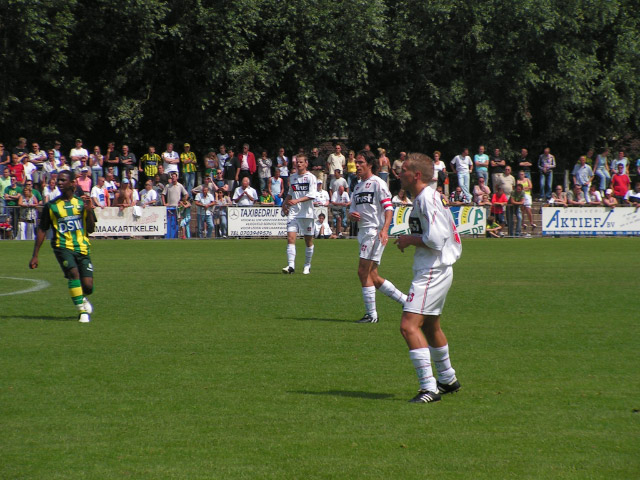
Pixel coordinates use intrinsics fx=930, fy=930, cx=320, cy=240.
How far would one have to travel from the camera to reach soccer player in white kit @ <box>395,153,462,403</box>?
7047mm

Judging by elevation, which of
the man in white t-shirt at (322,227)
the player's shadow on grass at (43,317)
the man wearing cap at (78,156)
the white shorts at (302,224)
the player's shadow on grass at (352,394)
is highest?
the man wearing cap at (78,156)

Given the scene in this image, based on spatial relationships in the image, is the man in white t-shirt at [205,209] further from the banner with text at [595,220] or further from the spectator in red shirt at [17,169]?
the banner with text at [595,220]

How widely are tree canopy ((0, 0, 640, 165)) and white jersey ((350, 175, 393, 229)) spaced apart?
78.9 ft

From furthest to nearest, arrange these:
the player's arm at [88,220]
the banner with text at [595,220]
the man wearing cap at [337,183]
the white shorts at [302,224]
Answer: the banner with text at [595,220] → the man wearing cap at [337,183] → the white shorts at [302,224] → the player's arm at [88,220]

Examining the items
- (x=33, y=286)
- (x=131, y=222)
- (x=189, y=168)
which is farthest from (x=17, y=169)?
(x=33, y=286)

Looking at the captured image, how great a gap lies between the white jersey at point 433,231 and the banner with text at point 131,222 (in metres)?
23.4

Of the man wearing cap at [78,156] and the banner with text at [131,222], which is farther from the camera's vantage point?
the man wearing cap at [78,156]

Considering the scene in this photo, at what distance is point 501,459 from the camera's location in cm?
554

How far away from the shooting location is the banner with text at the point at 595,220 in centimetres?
3161

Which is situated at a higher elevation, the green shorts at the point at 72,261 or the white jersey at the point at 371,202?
the white jersey at the point at 371,202

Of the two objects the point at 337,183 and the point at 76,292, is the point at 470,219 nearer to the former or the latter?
the point at 337,183

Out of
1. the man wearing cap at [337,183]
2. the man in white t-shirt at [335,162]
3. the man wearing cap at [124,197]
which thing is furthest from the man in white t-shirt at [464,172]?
the man wearing cap at [124,197]

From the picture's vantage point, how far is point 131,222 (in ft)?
97.9

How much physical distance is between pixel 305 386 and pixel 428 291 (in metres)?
1.38
